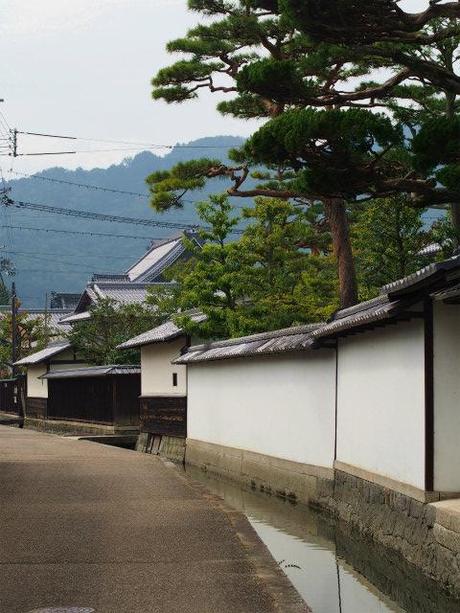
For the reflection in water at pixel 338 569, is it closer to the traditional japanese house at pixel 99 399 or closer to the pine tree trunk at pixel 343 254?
the pine tree trunk at pixel 343 254

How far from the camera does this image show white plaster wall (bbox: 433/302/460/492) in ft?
38.2

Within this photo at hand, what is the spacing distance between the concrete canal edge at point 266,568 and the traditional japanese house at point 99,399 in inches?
1014

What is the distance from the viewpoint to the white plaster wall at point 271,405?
18234mm

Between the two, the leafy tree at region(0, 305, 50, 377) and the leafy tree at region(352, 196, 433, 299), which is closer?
the leafy tree at region(352, 196, 433, 299)

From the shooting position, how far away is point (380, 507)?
1378 centimetres

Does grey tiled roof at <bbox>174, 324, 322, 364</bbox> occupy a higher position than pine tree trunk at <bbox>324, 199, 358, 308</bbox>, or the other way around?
pine tree trunk at <bbox>324, 199, 358, 308</bbox>

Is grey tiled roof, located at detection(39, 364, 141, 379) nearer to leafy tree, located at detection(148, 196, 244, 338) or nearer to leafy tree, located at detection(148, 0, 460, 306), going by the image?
leafy tree, located at detection(148, 196, 244, 338)

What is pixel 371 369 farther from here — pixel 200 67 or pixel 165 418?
pixel 165 418

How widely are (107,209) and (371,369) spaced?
18448 centimetres

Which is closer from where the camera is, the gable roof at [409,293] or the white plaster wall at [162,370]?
the gable roof at [409,293]

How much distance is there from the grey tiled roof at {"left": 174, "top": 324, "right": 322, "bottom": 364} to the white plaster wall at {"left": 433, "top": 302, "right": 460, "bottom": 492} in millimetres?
5673

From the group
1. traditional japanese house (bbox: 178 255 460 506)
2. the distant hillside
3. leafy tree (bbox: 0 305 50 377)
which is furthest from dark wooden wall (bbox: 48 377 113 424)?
the distant hillside

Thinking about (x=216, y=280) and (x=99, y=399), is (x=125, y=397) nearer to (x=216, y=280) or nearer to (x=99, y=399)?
(x=99, y=399)

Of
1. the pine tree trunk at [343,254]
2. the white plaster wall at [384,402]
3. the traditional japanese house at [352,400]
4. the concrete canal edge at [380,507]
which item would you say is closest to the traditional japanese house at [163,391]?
the traditional japanese house at [352,400]
